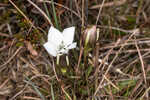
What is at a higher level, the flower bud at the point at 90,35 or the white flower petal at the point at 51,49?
the flower bud at the point at 90,35

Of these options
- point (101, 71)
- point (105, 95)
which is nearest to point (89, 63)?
point (101, 71)

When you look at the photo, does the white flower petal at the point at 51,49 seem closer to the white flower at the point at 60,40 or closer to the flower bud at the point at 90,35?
the white flower at the point at 60,40

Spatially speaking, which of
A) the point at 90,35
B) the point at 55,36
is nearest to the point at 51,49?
the point at 55,36

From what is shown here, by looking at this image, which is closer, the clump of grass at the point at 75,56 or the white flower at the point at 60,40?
→ the white flower at the point at 60,40

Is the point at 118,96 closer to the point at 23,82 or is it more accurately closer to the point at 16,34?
the point at 23,82

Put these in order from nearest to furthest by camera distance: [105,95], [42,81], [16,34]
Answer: [105,95] < [42,81] < [16,34]

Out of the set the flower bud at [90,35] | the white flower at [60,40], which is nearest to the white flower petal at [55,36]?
the white flower at [60,40]
